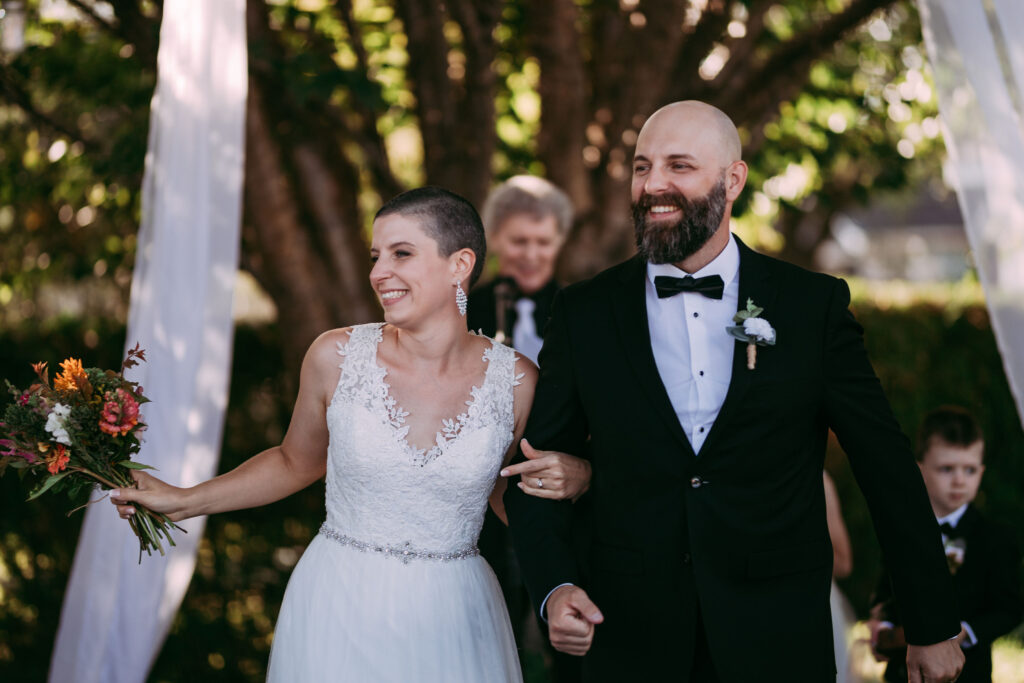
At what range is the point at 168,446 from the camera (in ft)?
10.0

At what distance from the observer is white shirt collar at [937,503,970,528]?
10.4 feet

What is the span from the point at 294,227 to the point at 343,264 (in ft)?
1.16

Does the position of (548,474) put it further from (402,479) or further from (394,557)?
(394,557)

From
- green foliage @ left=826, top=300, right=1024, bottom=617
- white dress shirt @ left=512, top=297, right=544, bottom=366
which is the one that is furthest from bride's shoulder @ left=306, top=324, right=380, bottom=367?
green foliage @ left=826, top=300, right=1024, bottom=617

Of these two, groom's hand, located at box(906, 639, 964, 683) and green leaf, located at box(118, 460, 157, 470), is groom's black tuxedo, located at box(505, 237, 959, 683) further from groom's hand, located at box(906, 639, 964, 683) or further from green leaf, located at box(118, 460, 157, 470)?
green leaf, located at box(118, 460, 157, 470)

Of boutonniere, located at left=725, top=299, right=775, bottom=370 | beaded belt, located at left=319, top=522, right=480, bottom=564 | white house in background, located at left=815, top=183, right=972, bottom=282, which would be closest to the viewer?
boutonniere, located at left=725, top=299, right=775, bottom=370

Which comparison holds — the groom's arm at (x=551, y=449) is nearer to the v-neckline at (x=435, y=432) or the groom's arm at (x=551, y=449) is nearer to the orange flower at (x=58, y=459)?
the v-neckline at (x=435, y=432)

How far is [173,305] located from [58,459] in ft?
2.72

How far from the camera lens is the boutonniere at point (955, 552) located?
10.1ft

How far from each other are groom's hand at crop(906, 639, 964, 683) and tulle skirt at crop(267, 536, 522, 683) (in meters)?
1.10

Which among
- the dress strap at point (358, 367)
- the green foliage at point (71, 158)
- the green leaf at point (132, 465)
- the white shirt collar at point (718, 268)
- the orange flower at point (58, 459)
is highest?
the green foliage at point (71, 158)

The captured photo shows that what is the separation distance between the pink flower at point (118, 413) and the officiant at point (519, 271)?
1615 millimetres

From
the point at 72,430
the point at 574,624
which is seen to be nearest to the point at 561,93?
the point at 72,430

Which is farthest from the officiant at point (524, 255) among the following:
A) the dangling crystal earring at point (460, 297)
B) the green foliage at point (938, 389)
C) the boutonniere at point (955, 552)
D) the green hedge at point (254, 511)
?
the green foliage at point (938, 389)
